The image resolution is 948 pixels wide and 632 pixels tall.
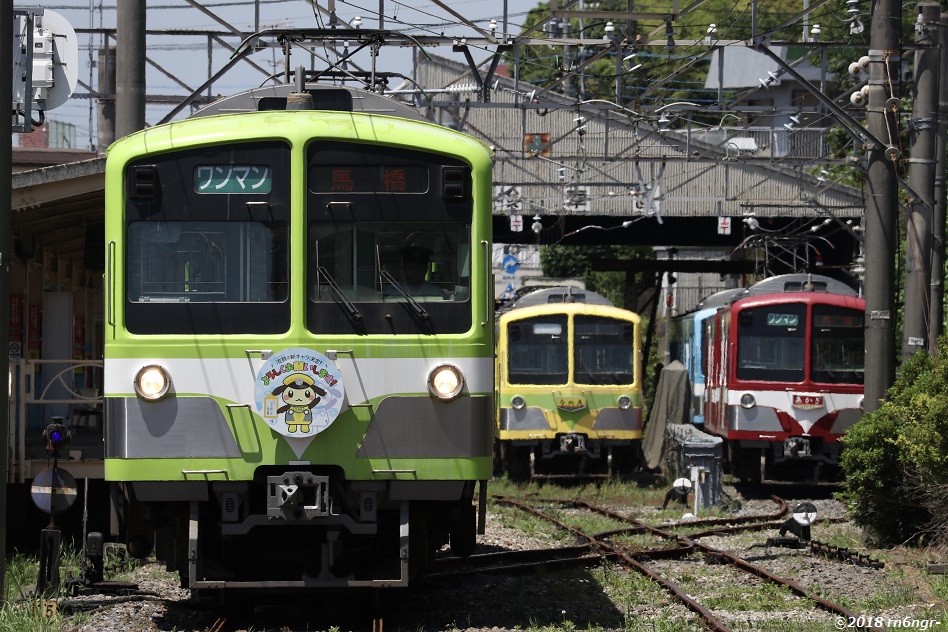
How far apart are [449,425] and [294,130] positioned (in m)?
1.97

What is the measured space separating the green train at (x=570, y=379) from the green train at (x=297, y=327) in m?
11.5

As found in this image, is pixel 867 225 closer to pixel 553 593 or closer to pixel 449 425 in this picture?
pixel 553 593

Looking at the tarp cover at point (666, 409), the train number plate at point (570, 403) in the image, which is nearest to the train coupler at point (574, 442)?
the train number plate at point (570, 403)

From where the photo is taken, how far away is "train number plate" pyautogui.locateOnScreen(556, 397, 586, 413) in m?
19.7

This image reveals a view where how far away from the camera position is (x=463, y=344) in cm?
811

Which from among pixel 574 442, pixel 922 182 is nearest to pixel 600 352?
pixel 574 442

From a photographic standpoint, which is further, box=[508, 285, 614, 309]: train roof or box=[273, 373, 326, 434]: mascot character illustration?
box=[508, 285, 614, 309]: train roof

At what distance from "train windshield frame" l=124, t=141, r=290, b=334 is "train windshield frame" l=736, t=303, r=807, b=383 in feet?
39.5

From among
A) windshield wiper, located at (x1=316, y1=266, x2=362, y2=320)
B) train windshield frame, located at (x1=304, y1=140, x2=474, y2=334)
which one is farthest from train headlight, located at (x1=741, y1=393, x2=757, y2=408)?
windshield wiper, located at (x1=316, y1=266, x2=362, y2=320)

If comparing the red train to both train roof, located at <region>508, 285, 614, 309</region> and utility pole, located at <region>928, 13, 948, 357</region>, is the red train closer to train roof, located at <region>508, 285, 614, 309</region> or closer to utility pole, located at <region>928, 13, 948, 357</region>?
utility pole, located at <region>928, 13, 948, 357</region>

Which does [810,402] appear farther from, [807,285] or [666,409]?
[666,409]

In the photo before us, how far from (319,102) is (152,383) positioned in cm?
A: 221

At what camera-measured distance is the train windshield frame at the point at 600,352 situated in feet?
65.2

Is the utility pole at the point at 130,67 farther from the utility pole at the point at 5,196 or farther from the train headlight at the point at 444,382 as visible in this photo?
the train headlight at the point at 444,382
